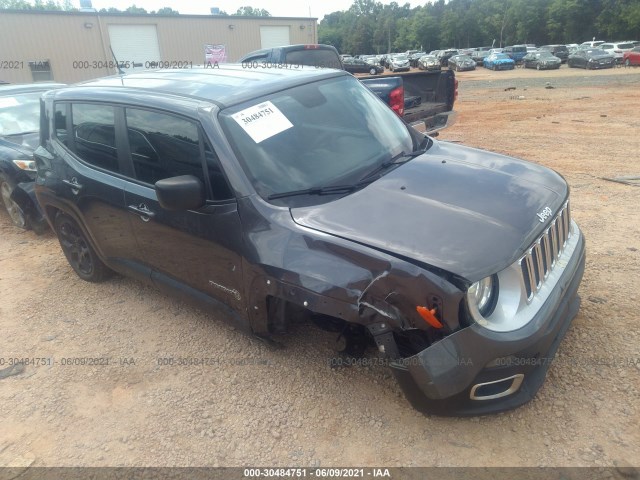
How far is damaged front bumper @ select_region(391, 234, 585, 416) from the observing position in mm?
2205

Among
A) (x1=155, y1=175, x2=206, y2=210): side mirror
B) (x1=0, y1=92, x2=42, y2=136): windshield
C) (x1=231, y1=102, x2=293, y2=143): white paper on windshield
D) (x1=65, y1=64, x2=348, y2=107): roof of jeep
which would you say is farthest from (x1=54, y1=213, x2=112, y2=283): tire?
(x1=0, y1=92, x2=42, y2=136): windshield

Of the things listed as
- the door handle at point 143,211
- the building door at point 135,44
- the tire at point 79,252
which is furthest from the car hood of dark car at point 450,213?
the building door at point 135,44

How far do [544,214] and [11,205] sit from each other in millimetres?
6299

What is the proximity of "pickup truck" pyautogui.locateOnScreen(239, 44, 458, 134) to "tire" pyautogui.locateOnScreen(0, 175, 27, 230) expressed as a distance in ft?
11.6

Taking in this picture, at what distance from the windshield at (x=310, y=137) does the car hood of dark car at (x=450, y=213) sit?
26cm

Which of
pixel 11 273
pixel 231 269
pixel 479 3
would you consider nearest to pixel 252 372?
pixel 231 269

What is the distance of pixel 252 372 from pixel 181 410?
0.50 m

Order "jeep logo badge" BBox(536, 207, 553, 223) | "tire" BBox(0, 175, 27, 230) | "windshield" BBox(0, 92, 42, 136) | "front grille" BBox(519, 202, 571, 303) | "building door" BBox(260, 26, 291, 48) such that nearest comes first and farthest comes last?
"front grille" BBox(519, 202, 571, 303) < "jeep logo badge" BBox(536, 207, 553, 223) < "tire" BBox(0, 175, 27, 230) < "windshield" BBox(0, 92, 42, 136) < "building door" BBox(260, 26, 291, 48)

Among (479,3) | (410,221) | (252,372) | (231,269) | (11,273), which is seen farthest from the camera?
(479,3)

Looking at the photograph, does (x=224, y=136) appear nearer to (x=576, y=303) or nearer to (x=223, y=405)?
(x=223, y=405)

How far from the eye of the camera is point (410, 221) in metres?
2.47

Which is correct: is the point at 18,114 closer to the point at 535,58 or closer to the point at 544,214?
the point at 544,214

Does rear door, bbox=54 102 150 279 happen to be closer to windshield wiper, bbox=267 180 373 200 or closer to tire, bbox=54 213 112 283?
tire, bbox=54 213 112 283

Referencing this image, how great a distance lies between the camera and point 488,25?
76.1 meters
